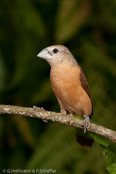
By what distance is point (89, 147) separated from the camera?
4.09 m

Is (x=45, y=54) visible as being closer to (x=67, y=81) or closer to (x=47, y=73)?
(x=67, y=81)

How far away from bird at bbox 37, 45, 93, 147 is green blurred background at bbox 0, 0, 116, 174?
9.8 inches

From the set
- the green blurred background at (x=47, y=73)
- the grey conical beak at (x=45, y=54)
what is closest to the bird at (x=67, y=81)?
the grey conical beak at (x=45, y=54)

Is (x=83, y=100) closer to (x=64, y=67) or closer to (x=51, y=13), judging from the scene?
(x=64, y=67)

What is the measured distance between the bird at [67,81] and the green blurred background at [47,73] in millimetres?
249

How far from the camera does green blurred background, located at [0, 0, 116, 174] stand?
4.02 m

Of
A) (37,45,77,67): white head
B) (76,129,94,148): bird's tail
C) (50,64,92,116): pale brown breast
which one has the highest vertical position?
(37,45,77,67): white head

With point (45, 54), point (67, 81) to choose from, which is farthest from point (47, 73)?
point (67, 81)

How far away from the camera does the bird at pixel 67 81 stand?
391cm

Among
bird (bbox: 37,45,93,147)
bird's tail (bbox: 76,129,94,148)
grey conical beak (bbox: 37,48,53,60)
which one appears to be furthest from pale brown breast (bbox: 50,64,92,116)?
bird's tail (bbox: 76,129,94,148)

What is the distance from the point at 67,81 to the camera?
153 inches

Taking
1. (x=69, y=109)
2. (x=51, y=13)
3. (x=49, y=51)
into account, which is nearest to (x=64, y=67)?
(x=49, y=51)

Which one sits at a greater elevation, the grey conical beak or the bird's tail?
the grey conical beak

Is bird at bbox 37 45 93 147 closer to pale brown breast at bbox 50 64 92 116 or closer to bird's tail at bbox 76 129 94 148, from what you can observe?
pale brown breast at bbox 50 64 92 116
